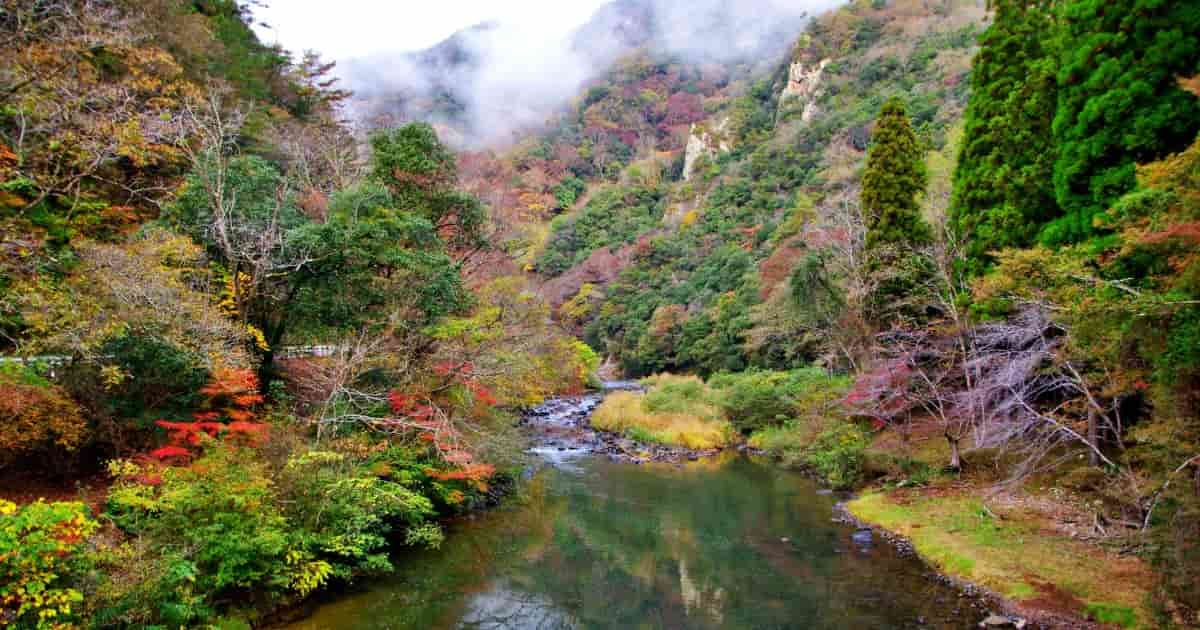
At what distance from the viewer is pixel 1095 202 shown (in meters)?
12.4

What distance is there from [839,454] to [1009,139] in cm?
997

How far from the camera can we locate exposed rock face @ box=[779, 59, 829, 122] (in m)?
66.9

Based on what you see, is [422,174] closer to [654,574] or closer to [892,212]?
[654,574]

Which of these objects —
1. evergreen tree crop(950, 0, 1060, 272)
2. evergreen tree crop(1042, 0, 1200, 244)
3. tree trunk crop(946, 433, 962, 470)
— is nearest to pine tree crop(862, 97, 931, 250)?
evergreen tree crop(950, 0, 1060, 272)

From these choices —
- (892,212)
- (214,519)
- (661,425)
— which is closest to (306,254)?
(214,519)

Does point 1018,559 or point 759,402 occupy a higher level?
point 1018,559

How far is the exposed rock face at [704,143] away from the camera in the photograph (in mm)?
75625

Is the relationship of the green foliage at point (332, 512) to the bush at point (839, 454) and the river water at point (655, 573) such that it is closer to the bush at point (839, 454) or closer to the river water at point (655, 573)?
the river water at point (655, 573)

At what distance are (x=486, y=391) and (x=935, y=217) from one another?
17.0 meters

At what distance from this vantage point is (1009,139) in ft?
52.0

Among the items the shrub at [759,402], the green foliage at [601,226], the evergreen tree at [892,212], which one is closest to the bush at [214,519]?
the evergreen tree at [892,212]

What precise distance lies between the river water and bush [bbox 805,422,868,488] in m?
0.94

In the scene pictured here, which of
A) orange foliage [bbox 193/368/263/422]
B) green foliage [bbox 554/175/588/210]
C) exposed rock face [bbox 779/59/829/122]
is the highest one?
exposed rock face [bbox 779/59/829/122]

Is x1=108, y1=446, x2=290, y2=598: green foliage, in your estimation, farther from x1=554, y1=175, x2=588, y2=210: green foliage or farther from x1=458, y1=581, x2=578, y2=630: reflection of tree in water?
x1=554, y1=175, x2=588, y2=210: green foliage
